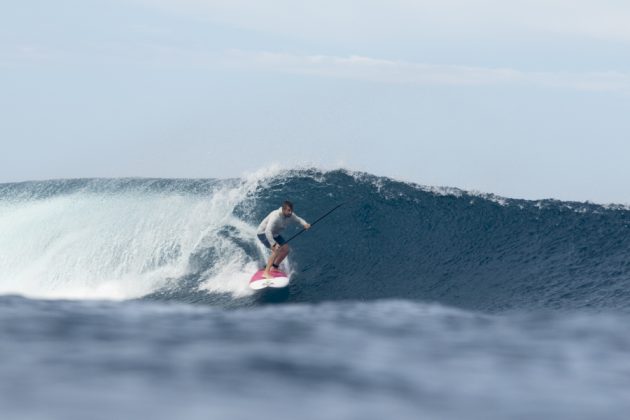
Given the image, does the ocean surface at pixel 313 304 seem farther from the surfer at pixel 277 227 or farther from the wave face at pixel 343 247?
the surfer at pixel 277 227

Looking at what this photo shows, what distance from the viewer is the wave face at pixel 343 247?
45.2 feet

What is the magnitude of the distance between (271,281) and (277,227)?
40.8 inches

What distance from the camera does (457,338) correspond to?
475cm

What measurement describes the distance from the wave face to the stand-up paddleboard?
0.29 meters

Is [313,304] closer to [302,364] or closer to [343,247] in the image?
[302,364]

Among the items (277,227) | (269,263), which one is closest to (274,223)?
(277,227)

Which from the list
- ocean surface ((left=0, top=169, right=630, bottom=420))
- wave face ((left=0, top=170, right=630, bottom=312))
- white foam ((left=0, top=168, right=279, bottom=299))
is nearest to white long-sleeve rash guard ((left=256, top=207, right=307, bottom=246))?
ocean surface ((left=0, top=169, right=630, bottom=420))

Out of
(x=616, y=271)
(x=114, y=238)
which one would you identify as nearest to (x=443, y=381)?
(x=616, y=271)

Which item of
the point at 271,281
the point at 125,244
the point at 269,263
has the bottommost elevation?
the point at 125,244

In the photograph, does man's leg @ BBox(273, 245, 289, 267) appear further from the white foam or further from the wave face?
the white foam

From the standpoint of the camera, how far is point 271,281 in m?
13.7

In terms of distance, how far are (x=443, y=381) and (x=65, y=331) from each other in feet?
7.46

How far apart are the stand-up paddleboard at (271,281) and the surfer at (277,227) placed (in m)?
0.09

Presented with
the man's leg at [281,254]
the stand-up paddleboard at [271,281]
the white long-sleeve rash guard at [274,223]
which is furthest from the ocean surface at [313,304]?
the white long-sleeve rash guard at [274,223]
